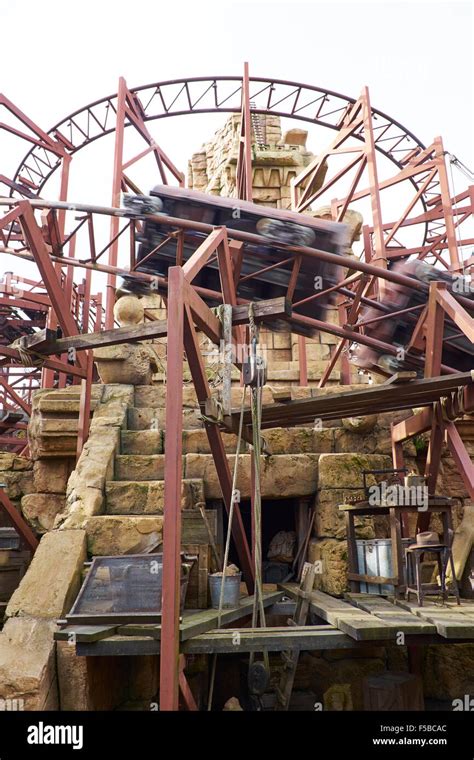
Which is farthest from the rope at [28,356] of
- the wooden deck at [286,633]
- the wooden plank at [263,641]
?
the wooden plank at [263,641]

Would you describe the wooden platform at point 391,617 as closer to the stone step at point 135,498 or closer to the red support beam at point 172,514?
the red support beam at point 172,514

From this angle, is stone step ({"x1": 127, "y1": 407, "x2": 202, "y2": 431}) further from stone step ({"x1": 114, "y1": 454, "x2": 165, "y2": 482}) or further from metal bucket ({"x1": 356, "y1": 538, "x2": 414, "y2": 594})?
metal bucket ({"x1": 356, "y1": 538, "x2": 414, "y2": 594})

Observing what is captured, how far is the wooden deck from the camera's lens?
545cm

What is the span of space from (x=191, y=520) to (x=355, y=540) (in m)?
2.31

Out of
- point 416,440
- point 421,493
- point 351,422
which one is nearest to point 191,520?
point 421,493

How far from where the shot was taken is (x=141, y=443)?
9.12m

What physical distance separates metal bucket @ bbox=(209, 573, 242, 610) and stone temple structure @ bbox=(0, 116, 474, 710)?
0.22 meters

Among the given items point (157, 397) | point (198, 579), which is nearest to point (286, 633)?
point (198, 579)

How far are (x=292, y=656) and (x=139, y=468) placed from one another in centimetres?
313

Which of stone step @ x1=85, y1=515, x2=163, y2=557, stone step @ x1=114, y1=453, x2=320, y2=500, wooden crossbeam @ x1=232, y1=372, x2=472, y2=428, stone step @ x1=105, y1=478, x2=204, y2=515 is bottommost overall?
stone step @ x1=85, y1=515, x2=163, y2=557

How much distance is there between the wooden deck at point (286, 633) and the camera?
215 inches

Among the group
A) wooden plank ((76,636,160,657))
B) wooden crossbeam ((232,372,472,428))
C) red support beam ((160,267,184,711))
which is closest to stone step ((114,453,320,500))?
wooden crossbeam ((232,372,472,428))

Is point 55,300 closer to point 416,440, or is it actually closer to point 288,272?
point 288,272

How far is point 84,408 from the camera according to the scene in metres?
9.32
